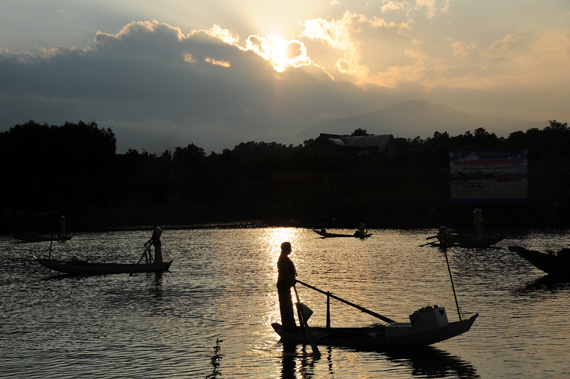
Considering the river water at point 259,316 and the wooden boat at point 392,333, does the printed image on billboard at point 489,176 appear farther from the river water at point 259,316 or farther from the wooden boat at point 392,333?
the wooden boat at point 392,333

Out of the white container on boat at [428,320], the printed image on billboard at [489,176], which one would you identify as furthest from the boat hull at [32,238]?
the white container on boat at [428,320]

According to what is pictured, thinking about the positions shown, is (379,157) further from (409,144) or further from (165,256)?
(165,256)

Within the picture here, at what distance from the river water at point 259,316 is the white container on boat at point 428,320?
69cm

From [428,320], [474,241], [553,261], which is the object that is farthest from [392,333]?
[474,241]

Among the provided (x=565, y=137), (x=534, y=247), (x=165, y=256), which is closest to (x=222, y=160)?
(x=565, y=137)

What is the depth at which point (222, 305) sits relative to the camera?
989 inches

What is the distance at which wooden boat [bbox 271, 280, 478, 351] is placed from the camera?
1625 cm

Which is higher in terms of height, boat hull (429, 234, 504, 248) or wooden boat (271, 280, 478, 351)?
boat hull (429, 234, 504, 248)

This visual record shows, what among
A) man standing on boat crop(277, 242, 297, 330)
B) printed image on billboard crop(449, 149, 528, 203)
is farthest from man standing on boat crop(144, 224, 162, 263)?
printed image on billboard crop(449, 149, 528, 203)

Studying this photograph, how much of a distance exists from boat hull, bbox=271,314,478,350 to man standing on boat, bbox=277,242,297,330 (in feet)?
1.34

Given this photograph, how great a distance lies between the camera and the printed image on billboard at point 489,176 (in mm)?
67312

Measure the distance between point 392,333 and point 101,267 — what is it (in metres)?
21.7

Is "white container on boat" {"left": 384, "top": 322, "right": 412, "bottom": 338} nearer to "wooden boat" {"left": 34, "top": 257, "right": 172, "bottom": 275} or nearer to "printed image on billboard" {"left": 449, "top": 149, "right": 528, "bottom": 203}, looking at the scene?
"wooden boat" {"left": 34, "top": 257, "right": 172, "bottom": 275}

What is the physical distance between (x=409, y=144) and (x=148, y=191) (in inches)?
3266
